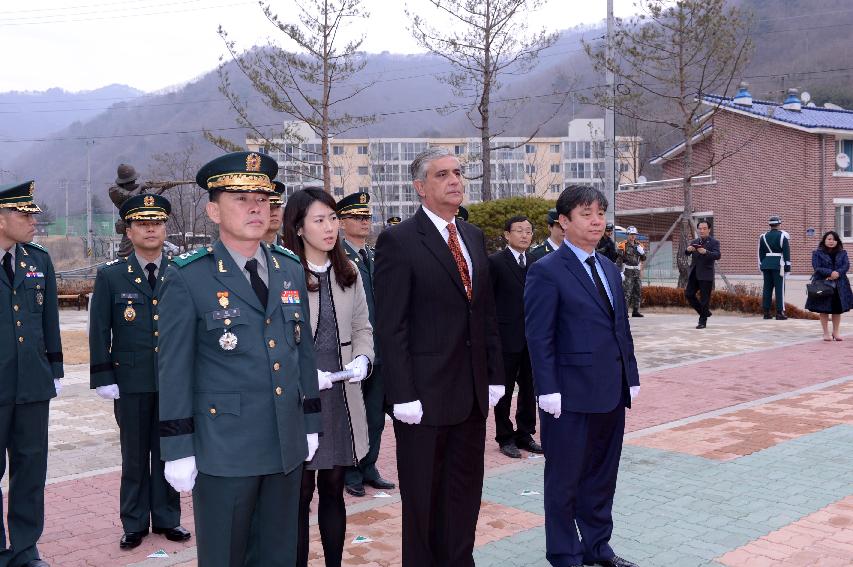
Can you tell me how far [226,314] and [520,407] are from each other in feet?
15.4

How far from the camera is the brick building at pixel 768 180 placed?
35.2m

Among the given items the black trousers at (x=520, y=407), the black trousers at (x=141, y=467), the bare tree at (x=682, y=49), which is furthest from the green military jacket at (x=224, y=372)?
the bare tree at (x=682, y=49)

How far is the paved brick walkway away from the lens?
15.9 feet

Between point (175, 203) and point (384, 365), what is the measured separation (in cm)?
6237

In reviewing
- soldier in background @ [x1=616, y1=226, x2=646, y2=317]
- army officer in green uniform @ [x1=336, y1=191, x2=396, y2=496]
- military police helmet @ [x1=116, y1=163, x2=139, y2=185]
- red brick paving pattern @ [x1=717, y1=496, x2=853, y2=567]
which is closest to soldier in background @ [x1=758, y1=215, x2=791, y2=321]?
soldier in background @ [x1=616, y1=226, x2=646, y2=317]

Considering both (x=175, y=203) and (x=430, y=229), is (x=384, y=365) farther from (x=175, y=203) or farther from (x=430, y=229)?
(x=175, y=203)

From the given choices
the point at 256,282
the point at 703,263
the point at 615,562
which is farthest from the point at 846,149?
the point at 256,282

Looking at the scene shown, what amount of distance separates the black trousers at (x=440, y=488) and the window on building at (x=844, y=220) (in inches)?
1433

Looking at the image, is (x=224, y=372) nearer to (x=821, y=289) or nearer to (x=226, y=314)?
(x=226, y=314)

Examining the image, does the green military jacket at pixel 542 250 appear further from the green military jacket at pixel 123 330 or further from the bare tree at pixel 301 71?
the bare tree at pixel 301 71

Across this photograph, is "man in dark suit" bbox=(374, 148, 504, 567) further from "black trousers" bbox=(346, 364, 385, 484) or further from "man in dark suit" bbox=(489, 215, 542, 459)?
"man in dark suit" bbox=(489, 215, 542, 459)

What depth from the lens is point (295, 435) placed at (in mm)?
3260

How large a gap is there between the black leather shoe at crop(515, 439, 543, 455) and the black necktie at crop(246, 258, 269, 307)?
15.0 ft

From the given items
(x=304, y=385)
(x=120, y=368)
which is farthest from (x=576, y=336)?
Result: (x=120, y=368)
